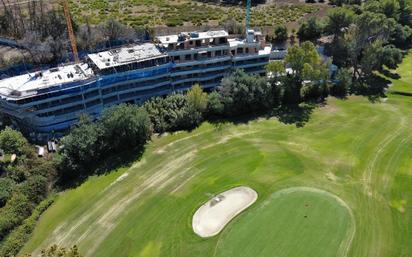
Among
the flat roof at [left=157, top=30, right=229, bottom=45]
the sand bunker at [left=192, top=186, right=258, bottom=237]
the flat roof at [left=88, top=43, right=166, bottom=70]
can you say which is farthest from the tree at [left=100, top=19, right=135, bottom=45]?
the sand bunker at [left=192, top=186, right=258, bottom=237]

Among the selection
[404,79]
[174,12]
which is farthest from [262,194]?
[174,12]

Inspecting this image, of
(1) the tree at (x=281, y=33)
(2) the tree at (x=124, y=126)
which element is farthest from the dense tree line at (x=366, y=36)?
(2) the tree at (x=124, y=126)

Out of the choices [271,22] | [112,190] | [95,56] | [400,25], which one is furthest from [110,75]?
[400,25]

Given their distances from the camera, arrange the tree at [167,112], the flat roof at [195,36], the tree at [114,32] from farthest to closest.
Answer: the tree at [114,32] < the flat roof at [195,36] < the tree at [167,112]

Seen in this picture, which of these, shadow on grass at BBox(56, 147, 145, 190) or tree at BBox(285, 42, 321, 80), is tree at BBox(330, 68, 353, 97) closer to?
tree at BBox(285, 42, 321, 80)

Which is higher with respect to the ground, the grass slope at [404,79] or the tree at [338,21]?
the tree at [338,21]

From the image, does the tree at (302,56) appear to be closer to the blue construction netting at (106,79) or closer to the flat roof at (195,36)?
the flat roof at (195,36)

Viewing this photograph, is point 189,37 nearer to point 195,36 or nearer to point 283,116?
point 195,36
